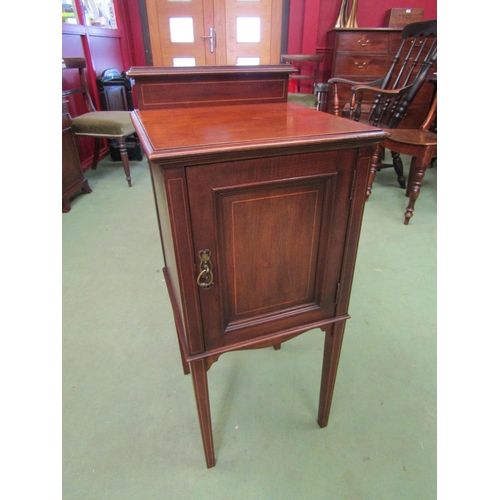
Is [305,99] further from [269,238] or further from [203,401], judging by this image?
[203,401]

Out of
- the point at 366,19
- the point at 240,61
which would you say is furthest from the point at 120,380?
the point at 366,19

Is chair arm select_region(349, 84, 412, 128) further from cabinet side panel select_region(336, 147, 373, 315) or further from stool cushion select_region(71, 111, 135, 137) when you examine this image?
cabinet side panel select_region(336, 147, 373, 315)

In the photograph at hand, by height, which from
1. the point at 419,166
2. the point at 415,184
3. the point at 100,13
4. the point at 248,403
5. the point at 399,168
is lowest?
the point at 248,403

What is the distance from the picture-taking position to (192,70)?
3.36 feet

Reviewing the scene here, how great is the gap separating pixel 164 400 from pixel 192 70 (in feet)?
3.71

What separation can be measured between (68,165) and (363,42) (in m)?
3.15

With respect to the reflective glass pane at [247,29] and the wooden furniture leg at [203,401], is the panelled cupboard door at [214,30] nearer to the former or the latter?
the reflective glass pane at [247,29]

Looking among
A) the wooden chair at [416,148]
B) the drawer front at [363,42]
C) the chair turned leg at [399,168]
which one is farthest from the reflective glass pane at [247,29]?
the wooden chair at [416,148]

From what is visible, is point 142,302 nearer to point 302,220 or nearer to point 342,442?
point 342,442

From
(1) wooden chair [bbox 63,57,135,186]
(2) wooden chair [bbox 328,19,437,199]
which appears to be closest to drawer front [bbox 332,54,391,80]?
(2) wooden chair [bbox 328,19,437,199]

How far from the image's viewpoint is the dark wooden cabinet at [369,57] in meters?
3.51

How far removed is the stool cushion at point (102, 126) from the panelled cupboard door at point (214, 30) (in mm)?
1881

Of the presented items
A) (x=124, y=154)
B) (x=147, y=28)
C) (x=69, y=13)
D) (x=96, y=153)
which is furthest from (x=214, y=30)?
(x=124, y=154)

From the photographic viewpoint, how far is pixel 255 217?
707 millimetres
